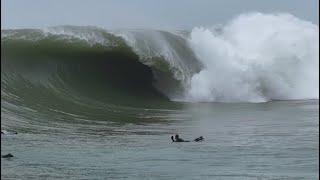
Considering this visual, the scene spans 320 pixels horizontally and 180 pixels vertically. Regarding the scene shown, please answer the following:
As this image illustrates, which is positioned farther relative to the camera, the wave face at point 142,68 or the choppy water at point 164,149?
the wave face at point 142,68

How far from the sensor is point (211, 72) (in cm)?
3269

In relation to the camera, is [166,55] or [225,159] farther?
[166,55]

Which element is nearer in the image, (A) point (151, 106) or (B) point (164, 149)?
(B) point (164, 149)

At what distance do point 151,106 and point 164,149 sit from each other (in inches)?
405

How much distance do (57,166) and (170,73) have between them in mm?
19934

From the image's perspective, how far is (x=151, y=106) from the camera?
79.2 ft

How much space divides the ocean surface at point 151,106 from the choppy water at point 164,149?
0.02 m

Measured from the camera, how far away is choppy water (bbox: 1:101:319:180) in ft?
37.0

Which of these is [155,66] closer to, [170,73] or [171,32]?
[170,73]

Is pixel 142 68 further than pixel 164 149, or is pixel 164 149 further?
pixel 142 68

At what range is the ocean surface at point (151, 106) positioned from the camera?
12031 millimetres

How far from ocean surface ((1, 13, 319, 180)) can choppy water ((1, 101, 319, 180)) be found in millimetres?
22

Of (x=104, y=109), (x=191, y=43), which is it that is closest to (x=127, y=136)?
(x=104, y=109)

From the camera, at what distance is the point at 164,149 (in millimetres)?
13852
